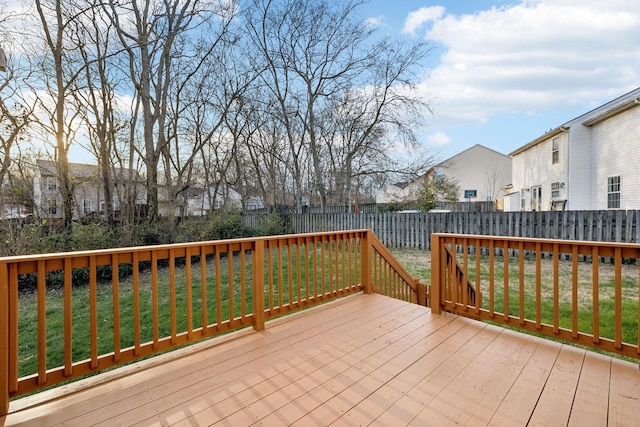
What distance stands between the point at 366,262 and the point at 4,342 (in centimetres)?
336

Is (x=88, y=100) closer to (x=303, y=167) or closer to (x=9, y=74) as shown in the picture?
(x=9, y=74)

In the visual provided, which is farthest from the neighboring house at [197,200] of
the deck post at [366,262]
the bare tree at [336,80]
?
the deck post at [366,262]

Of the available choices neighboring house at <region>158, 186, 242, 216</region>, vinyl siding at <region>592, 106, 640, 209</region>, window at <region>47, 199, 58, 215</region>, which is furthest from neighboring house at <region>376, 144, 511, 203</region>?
window at <region>47, 199, 58, 215</region>

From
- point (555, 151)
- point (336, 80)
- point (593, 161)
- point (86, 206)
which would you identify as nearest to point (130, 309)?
point (86, 206)

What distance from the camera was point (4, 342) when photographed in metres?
1.69

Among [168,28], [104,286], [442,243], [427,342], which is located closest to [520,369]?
[427,342]

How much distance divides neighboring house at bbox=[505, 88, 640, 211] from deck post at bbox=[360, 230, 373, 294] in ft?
34.0

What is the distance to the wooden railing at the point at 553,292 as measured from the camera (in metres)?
2.23

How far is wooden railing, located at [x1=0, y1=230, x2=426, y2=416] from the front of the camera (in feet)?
5.99

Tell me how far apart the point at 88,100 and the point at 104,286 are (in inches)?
194

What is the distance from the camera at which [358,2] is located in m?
11.2

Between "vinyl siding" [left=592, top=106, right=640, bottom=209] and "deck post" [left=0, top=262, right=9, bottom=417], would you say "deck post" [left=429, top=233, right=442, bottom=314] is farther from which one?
"vinyl siding" [left=592, top=106, right=640, bottom=209]

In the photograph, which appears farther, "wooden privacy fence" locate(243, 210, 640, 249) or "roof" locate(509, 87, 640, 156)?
"roof" locate(509, 87, 640, 156)

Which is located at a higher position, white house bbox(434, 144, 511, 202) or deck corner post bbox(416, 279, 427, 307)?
white house bbox(434, 144, 511, 202)
